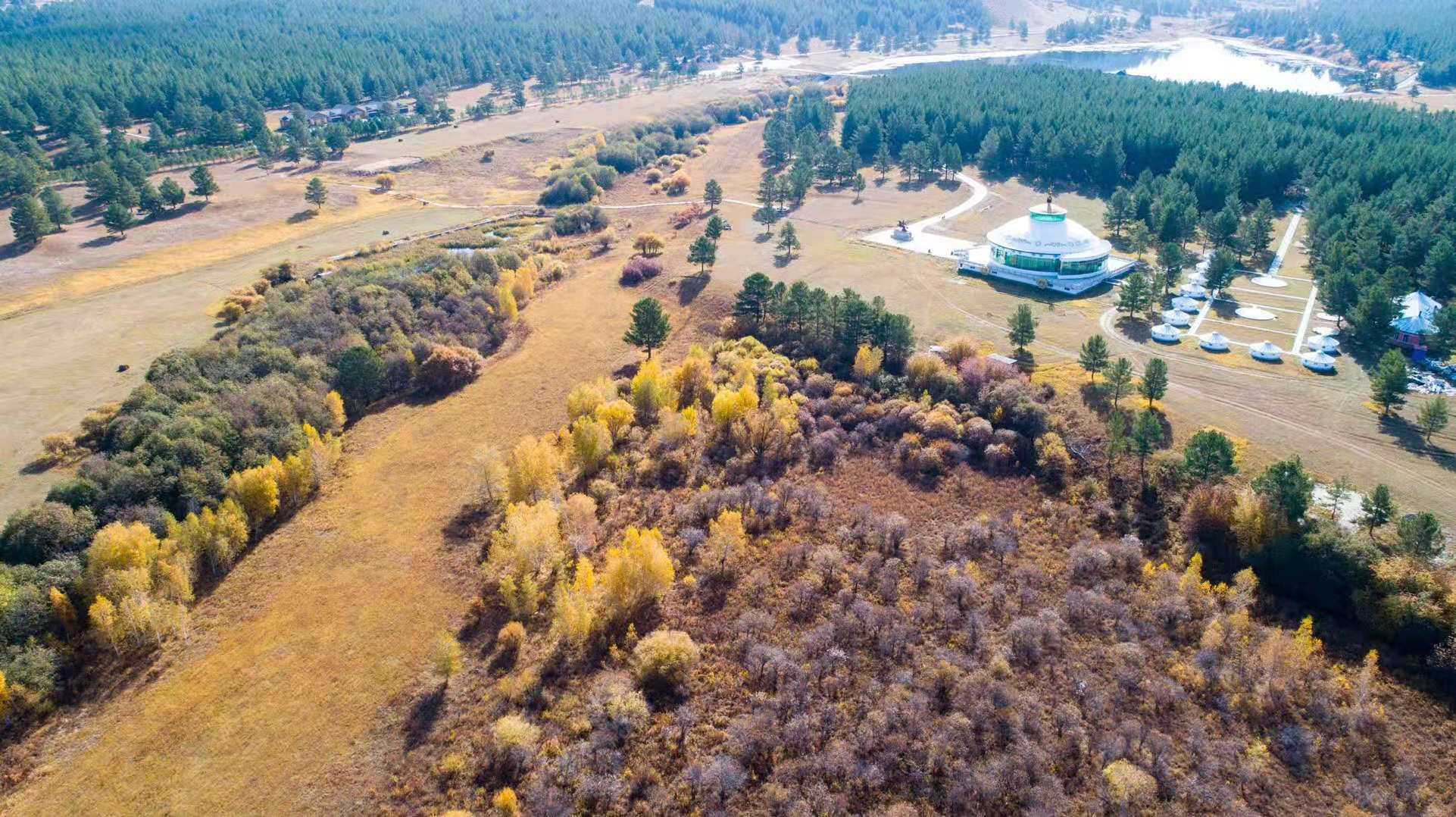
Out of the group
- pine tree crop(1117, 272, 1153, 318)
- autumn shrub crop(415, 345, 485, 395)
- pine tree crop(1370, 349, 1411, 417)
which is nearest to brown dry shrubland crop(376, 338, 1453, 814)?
autumn shrub crop(415, 345, 485, 395)

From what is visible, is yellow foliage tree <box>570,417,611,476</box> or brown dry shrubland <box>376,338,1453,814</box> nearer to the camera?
brown dry shrubland <box>376,338,1453,814</box>

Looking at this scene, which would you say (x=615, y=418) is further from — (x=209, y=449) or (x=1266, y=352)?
(x=1266, y=352)

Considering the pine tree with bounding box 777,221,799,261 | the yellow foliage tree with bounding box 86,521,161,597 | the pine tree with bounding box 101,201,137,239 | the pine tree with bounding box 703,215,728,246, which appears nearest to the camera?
the yellow foliage tree with bounding box 86,521,161,597

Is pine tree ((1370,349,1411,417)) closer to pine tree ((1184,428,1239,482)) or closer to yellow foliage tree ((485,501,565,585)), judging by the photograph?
pine tree ((1184,428,1239,482))

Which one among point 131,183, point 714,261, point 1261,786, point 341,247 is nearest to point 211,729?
point 1261,786

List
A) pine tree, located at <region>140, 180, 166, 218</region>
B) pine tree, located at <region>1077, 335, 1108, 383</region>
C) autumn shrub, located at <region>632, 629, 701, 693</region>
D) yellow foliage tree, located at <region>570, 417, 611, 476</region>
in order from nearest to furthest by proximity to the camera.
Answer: autumn shrub, located at <region>632, 629, 701, 693</region>, yellow foliage tree, located at <region>570, 417, 611, 476</region>, pine tree, located at <region>1077, 335, 1108, 383</region>, pine tree, located at <region>140, 180, 166, 218</region>

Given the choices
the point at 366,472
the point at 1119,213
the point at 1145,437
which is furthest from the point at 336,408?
the point at 1119,213
